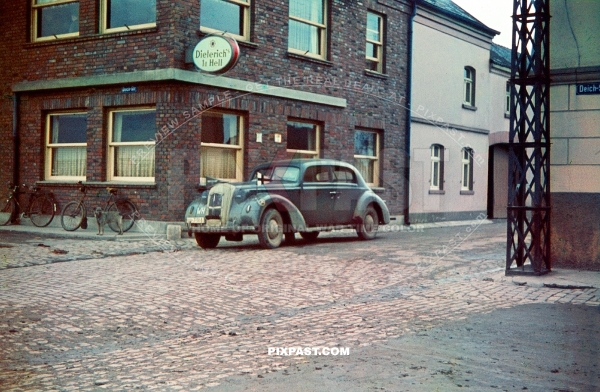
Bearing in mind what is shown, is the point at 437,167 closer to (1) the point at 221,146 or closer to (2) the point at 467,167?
(2) the point at 467,167

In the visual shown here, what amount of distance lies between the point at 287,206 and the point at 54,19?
8.43 m

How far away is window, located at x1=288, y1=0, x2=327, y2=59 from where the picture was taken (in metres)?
18.7

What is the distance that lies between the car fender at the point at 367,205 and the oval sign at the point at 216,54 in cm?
406

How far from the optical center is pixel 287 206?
1371 centimetres

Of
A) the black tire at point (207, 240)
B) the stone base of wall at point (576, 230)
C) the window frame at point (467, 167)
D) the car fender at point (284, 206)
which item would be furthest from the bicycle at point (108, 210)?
the window frame at point (467, 167)

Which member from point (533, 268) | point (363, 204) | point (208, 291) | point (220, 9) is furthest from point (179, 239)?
point (533, 268)

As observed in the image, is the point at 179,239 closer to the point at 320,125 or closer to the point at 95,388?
the point at 320,125

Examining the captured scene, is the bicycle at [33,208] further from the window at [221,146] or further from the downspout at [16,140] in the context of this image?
the window at [221,146]

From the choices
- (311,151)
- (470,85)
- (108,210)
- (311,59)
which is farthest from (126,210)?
(470,85)

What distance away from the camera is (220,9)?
16750mm

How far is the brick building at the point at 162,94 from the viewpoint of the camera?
1564cm

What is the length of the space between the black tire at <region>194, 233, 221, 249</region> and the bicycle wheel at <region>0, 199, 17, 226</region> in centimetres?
664

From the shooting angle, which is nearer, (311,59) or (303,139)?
(311,59)

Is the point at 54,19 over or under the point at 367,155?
over
